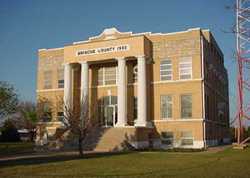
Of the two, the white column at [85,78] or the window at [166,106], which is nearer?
the window at [166,106]

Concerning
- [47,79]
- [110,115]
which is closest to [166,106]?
[110,115]

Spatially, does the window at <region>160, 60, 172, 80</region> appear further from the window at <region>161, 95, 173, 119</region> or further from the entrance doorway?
the entrance doorway

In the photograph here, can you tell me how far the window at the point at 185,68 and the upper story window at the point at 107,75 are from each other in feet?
26.1

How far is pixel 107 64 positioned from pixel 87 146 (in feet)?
38.1

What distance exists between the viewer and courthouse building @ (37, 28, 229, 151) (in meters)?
40.0

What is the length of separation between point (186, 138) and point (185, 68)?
7.52 m

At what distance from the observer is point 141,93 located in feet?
132

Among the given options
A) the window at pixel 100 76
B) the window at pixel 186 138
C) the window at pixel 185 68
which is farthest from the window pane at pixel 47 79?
the window at pixel 186 138

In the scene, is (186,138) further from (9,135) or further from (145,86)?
(9,135)

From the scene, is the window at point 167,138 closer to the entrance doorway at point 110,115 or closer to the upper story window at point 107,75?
the entrance doorway at point 110,115

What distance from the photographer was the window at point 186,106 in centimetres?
4072

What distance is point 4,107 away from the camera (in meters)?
37.5

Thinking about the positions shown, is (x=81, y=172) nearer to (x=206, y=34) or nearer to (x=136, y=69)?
(x=136, y=69)

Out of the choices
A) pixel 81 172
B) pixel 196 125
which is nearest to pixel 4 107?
pixel 196 125
